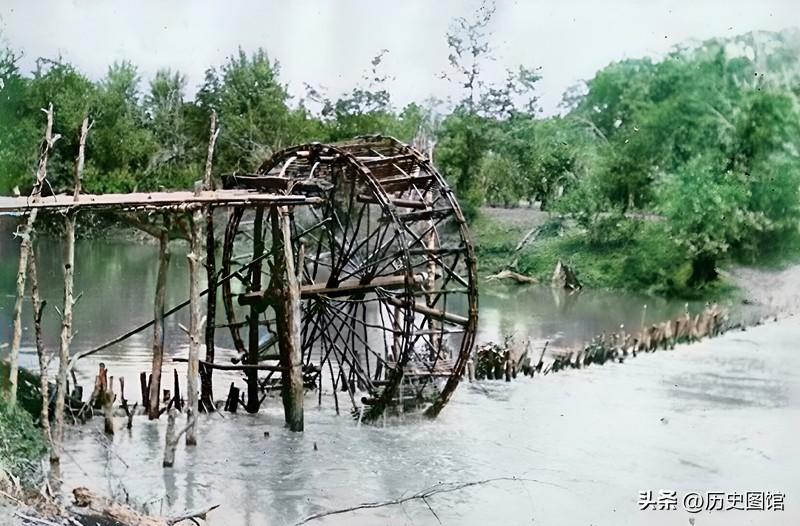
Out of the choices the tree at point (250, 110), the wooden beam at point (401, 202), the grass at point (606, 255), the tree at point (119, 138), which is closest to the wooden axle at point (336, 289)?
the wooden beam at point (401, 202)

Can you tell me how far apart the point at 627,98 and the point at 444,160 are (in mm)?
1407

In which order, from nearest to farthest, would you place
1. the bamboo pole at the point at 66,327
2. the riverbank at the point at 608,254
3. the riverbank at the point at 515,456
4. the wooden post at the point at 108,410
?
the bamboo pole at the point at 66,327
the riverbank at the point at 515,456
the wooden post at the point at 108,410
the riverbank at the point at 608,254

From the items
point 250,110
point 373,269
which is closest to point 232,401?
point 373,269

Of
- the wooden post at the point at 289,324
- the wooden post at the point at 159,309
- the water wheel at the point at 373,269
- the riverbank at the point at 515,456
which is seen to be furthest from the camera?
the water wheel at the point at 373,269

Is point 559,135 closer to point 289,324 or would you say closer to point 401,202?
point 401,202

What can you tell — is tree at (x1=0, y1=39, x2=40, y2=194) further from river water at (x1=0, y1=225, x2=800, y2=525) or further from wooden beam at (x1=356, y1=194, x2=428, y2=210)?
wooden beam at (x1=356, y1=194, x2=428, y2=210)

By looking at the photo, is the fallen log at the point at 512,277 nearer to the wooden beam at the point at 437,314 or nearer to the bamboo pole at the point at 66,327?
the wooden beam at the point at 437,314

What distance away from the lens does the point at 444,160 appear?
6.75m

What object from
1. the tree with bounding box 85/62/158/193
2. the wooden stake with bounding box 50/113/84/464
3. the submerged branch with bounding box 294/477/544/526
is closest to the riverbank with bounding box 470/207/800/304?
the submerged branch with bounding box 294/477/544/526

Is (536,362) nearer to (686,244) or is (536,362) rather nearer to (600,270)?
(600,270)

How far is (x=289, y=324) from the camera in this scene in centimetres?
548

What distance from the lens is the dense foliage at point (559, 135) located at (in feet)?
17.9

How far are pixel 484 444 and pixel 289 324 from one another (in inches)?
54.5

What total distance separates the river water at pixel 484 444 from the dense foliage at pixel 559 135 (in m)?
0.62
